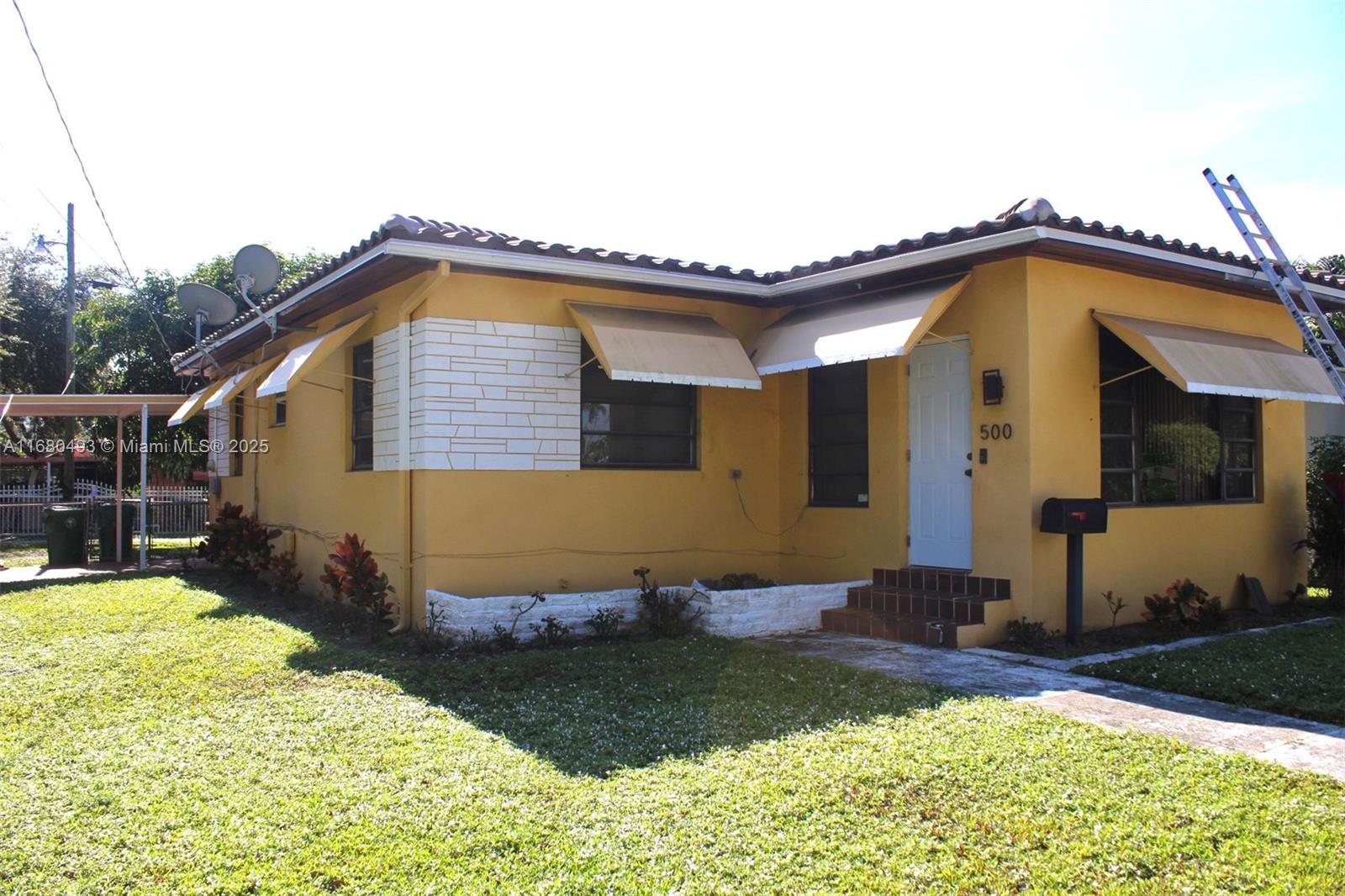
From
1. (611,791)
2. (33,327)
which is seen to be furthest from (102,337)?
(611,791)

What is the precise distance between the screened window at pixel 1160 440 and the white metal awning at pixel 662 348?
3.70 meters

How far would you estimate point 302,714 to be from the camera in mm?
6312

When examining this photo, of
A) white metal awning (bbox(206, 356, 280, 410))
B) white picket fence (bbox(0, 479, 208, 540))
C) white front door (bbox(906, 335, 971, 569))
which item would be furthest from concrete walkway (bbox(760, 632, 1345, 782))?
white picket fence (bbox(0, 479, 208, 540))

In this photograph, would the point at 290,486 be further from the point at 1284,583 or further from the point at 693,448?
the point at 1284,583

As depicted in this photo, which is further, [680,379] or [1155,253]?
[1155,253]

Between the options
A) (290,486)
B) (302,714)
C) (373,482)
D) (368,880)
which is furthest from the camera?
(290,486)

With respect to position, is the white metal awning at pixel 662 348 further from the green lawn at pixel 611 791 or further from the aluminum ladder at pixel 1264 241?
the aluminum ladder at pixel 1264 241

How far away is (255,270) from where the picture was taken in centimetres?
1140

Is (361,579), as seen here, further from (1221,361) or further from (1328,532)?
(1328,532)

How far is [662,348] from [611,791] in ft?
17.5

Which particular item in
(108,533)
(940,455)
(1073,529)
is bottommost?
(108,533)

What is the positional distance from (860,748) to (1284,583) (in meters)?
8.74

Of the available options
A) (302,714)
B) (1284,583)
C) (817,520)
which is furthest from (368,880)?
(1284,583)

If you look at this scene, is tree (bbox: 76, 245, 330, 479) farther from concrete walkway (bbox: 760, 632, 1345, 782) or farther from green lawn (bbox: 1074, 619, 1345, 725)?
green lawn (bbox: 1074, 619, 1345, 725)
